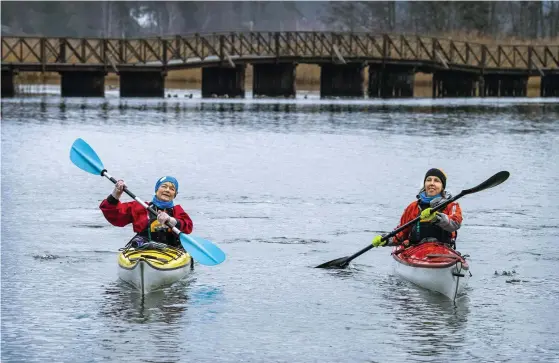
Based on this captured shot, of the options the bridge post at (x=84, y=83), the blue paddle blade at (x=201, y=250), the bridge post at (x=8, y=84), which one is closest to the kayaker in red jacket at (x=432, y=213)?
the blue paddle blade at (x=201, y=250)

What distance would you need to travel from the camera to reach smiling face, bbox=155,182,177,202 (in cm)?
1456

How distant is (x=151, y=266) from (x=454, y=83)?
74.2 metres

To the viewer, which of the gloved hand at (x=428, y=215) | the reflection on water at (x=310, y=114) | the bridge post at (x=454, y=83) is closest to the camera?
the gloved hand at (x=428, y=215)

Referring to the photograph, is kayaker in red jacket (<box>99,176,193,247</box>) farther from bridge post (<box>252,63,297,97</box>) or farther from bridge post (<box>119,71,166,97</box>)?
bridge post (<box>252,63,297,97</box>)

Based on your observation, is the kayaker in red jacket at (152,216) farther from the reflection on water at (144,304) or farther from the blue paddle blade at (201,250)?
the reflection on water at (144,304)

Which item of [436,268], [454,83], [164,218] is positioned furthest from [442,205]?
[454,83]

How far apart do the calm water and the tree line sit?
3167 inches

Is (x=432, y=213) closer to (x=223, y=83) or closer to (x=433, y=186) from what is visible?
(x=433, y=186)

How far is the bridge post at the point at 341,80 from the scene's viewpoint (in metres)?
81.1

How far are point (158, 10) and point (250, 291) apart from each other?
180 metres

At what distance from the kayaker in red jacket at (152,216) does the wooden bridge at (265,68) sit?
50171 mm

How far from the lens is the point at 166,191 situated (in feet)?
47.8

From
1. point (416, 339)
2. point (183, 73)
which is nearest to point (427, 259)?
point (416, 339)

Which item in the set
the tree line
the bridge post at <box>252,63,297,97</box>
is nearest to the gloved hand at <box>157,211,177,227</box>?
the bridge post at <box>252,63,297,97</box>
